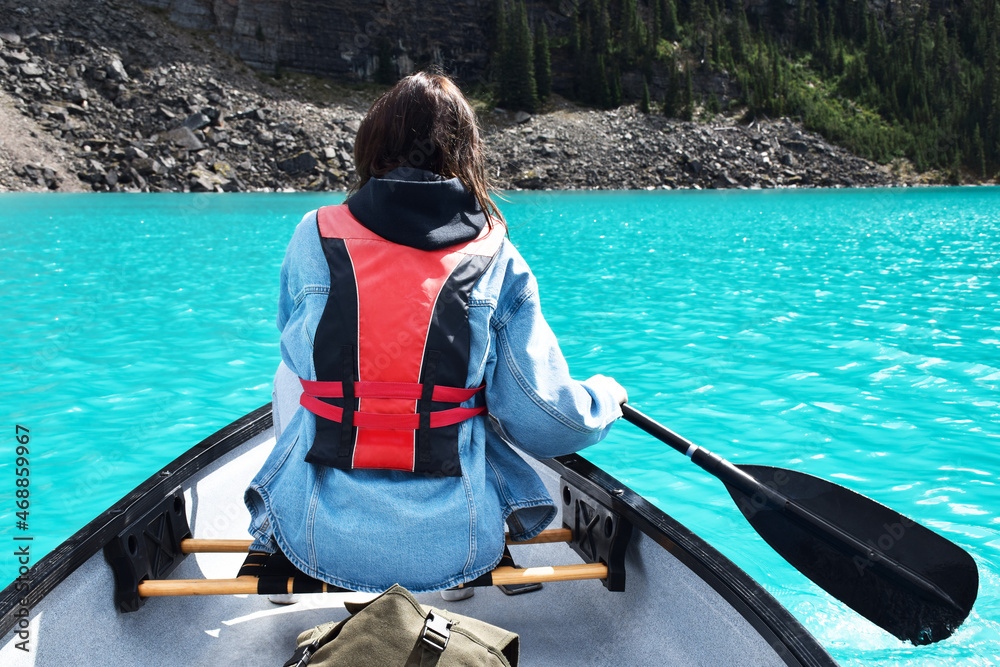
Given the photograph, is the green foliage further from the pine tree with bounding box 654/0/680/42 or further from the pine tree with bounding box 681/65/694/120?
the pine tree with bounding box 654/0/680/42

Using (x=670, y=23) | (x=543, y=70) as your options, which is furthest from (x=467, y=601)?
(x=670, y=23)

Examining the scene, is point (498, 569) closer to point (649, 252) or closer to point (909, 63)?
point (649, 252)

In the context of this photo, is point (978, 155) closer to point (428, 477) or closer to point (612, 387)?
point (612, 387)

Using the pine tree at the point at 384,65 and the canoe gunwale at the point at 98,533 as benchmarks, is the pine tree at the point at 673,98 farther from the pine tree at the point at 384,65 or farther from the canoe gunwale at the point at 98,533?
the canoe gunwale at the point at 98,533

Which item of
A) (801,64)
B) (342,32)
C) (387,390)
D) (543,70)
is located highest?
(342,32)

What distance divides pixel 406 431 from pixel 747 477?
1.67 meters

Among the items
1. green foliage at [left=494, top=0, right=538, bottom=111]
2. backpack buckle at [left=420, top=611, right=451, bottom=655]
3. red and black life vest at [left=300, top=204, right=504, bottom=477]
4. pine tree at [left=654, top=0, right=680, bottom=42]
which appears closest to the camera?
backpack buckle at [left=420, top=611, right=451, bottom=655]

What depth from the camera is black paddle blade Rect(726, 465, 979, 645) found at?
254cm

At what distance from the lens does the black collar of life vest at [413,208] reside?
1861mm

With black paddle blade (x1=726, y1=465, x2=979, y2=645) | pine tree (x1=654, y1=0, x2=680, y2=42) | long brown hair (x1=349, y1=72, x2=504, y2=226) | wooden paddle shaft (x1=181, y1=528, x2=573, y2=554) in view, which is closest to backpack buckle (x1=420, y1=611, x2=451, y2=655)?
wooden paddle shaft (x1=181, y1=528, x2=573, y2=554)

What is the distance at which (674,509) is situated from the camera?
531 cm

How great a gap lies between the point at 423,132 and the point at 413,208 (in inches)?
10.4

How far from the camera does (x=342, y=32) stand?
229 ft

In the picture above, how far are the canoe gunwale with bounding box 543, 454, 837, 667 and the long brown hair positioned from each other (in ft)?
4.41
